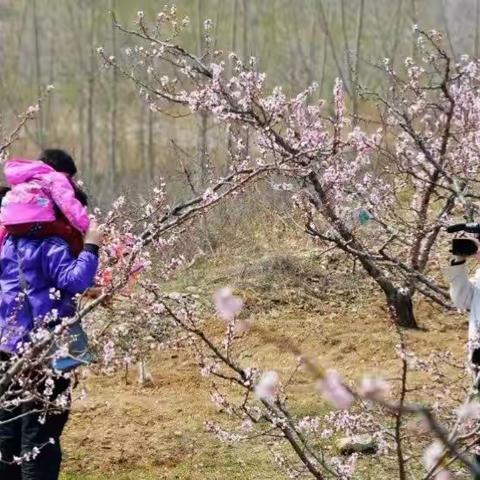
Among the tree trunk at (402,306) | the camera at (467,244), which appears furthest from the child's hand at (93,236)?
the tree trunk at (402,306)

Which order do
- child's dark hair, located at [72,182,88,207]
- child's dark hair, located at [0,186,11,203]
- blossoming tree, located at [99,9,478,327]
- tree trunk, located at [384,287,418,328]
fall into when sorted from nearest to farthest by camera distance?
1. child's dark hair, located at [72,182,88,207]
2. child's dark hair, located at [0,186,11,203]
3. blossoming tree, located at [99,9,478,327]
4. tree trunk, located at [384,287,418,328]

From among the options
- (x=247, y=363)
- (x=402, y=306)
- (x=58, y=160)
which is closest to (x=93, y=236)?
(x=58, y=160)

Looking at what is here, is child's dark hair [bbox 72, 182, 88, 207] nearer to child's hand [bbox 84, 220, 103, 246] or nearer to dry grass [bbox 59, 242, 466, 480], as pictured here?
child's hand [bbox 84, 220, 103, 246]

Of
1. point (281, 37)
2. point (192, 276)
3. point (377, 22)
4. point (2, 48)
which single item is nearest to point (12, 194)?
point (192, 276)

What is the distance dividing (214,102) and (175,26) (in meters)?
0.48

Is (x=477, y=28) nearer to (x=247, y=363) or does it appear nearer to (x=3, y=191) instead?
(x=247, y=363)

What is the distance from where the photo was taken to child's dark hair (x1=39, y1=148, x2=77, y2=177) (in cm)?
364

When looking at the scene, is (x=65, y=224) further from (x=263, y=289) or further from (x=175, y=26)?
(x=263, y=289)

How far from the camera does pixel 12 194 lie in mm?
3537

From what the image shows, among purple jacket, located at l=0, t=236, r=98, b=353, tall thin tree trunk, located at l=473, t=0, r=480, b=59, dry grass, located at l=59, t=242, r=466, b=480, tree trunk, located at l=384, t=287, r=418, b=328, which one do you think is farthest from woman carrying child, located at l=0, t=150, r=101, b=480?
tall thin tree trunk, located at l=473, t=0, r=480, b=59

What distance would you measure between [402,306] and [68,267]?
3.98 meters

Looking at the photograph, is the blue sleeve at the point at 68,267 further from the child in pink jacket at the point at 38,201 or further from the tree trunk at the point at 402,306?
the tree trunk at the point at 402,306

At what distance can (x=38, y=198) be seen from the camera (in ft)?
11.5

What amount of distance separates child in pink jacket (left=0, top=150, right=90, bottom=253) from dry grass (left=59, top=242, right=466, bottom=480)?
1878 mm
